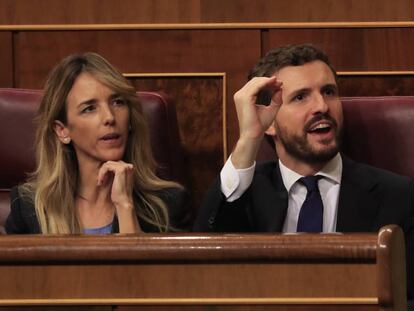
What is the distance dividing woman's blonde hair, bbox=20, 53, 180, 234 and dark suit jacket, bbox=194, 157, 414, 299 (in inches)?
3.0

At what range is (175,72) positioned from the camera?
1.26 metres

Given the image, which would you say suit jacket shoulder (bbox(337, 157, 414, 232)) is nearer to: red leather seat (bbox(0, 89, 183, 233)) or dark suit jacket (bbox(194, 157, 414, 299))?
dark suit jacket (bbox(194, 157, 414, 299))

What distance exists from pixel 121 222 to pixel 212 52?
1.03ft

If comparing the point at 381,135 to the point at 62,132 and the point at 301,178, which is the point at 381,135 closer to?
the point at 301,178

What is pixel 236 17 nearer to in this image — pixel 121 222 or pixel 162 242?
pixel 121 222

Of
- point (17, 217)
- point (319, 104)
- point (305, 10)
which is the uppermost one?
point (305, 10)

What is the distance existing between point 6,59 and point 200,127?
262 millimetres

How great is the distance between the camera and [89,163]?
1.11 meters

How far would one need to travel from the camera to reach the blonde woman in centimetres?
107

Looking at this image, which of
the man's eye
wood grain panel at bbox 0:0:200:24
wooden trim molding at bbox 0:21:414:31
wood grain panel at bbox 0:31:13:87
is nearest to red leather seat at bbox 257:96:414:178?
the man's eye

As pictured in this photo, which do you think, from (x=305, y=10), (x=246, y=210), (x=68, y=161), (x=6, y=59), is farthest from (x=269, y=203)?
(x=6, y=59)

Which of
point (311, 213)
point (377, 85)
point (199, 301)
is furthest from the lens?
point (377, 85)

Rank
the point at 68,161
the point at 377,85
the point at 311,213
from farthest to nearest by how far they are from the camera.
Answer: the point at 377,85 → the point at 68,161 → the point at 311,213

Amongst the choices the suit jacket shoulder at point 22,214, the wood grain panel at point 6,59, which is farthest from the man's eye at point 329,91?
the wood grain panel at point 6,59
